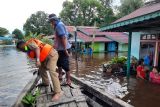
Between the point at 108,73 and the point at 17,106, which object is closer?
the point at 17,106

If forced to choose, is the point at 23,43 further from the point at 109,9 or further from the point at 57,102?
the point at 109,9

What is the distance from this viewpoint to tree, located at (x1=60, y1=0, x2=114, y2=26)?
51438mm

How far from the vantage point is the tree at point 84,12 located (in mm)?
51438

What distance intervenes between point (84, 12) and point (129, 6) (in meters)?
13.3

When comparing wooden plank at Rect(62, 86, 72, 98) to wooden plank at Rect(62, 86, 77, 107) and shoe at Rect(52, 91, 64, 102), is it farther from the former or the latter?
shoe at Rect(52, 91, 64, 102)

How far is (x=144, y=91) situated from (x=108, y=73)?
410 cm

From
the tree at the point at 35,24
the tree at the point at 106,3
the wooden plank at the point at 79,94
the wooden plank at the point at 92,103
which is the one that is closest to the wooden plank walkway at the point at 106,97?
the wooden plank at the point at 92,103

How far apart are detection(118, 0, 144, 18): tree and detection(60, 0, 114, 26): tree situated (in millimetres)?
7124

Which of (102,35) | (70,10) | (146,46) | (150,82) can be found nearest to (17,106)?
(150,82)

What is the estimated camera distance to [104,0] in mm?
55500

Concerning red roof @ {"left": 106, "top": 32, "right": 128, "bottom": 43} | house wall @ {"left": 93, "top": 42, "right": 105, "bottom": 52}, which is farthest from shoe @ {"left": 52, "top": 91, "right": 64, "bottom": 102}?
red roof @ {"left": 106, "top": 32, "right": 128, "bottom": 43}

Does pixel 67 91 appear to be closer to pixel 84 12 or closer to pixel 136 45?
pixel 136 45

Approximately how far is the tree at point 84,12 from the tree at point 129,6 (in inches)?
280

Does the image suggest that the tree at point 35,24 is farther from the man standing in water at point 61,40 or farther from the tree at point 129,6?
the man standing in water at point 61,40
